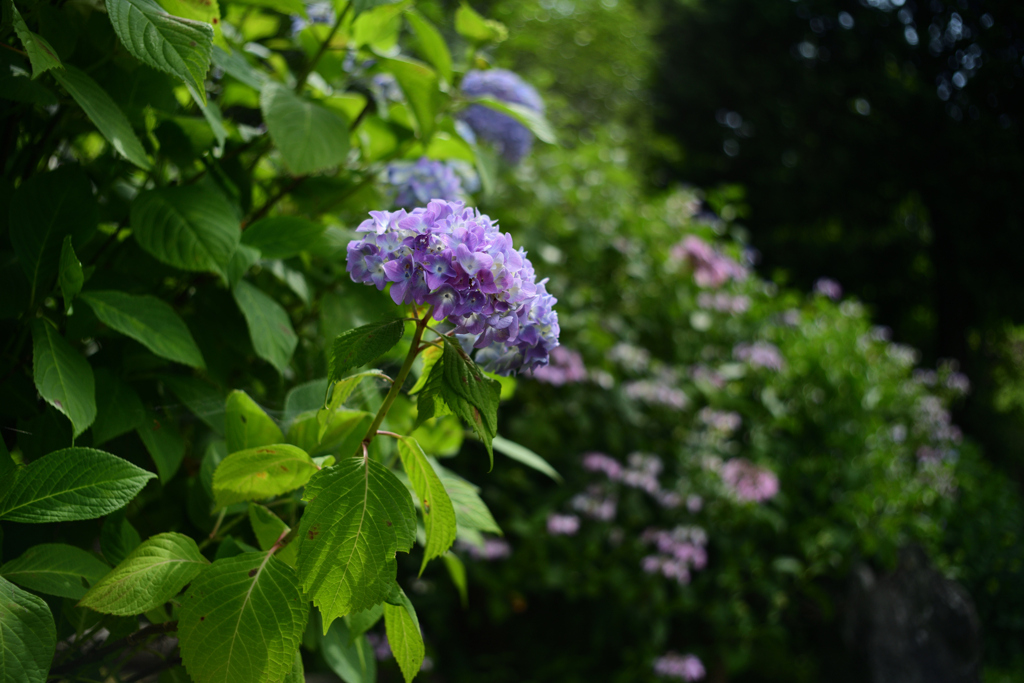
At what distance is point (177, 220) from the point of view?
901 mm

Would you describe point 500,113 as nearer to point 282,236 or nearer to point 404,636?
point 282,236

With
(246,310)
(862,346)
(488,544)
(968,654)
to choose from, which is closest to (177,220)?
(246,310)

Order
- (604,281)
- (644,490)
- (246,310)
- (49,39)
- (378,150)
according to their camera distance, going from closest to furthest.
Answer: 1. (49,39)
2. (246,310)
3. (378,150)
4. (644,490)
5. (604,281)

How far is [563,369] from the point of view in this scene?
3.22 metres

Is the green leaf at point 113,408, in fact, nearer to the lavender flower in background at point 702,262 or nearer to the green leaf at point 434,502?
the green leaf at point 434,502

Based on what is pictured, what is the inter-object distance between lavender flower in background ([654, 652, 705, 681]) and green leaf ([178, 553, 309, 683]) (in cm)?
278

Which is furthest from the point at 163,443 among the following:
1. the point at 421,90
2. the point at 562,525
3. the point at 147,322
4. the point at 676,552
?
the point at 676,552

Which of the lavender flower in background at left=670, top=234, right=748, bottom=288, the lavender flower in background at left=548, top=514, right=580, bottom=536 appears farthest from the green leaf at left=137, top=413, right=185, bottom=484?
the lavender flower in background at left=670, top=234, right=748, bottom=288

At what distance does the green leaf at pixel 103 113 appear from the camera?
740mm

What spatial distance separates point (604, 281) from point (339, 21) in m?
2.84

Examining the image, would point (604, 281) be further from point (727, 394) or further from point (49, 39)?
point (49, 39)

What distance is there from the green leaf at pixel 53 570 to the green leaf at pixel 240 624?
0.49 ft

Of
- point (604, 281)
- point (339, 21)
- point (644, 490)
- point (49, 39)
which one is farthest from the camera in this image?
point (604, 281)

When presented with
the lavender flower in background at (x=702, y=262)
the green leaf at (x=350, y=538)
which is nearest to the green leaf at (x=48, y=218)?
the green leaf at (x=350, y=538)
